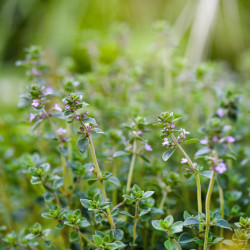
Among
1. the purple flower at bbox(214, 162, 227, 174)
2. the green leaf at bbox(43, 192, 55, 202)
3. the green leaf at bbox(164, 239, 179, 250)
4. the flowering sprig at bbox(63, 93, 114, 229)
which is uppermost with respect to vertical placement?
the flowering sprig at bbox(63, 93, 114, 229)

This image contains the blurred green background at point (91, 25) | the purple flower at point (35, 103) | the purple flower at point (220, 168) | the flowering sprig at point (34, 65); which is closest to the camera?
the purple flower at point (220, 168)

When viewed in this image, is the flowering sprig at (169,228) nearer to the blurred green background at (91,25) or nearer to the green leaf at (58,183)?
the green leaf at (58,183)

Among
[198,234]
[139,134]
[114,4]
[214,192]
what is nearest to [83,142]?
[139,134]

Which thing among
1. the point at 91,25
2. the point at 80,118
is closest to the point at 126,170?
the point at 80,118

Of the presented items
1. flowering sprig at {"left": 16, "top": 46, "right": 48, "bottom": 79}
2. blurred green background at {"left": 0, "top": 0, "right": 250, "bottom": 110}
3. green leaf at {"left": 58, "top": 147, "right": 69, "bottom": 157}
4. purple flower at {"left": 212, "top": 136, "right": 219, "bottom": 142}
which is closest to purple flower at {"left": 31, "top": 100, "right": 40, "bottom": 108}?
green leaf at {"left": 58, "top": 147, "right": 69, "bottom": 157}

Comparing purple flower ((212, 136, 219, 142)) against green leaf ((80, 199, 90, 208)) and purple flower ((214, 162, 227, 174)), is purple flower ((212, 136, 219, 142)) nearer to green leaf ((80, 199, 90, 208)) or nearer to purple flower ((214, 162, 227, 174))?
purple flower ((214, 162, 227, 174))

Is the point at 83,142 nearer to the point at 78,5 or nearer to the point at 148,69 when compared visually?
the point at 148,69

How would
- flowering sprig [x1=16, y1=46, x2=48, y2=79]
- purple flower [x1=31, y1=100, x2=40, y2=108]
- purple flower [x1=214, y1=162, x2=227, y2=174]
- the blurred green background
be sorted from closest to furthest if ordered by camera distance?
1. purple flower [x1=214, y1=162, x2=227, y2=174]
2. purple flower [x1=31, y1=100, x2=40, y2=108]
3. flowering sprig [x1=16, y1=46, x2=48, y2=79]
4. the blurred green background

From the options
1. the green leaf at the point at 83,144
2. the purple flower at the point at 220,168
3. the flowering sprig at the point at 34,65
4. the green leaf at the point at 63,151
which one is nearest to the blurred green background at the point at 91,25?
the flowering sprig at the point at 34,65
